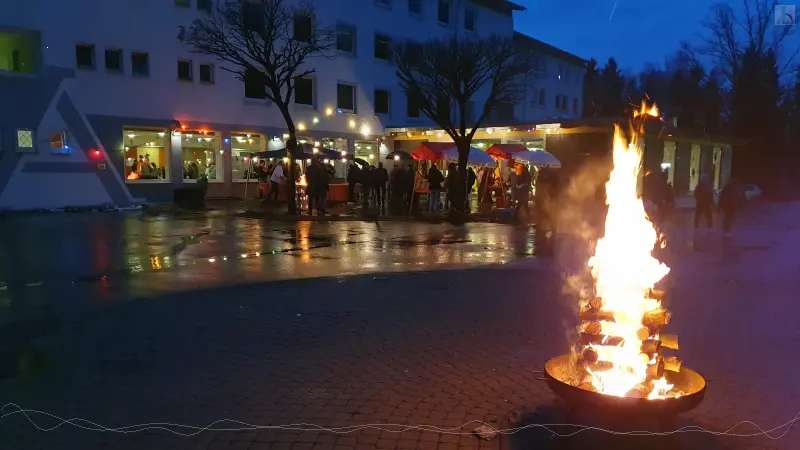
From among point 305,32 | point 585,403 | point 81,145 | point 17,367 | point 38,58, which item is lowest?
point 17,367

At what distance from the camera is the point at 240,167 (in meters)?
30.2

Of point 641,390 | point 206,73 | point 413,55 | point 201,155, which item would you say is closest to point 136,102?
point 206,73

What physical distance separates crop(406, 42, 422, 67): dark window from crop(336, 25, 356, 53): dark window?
10.3 ft

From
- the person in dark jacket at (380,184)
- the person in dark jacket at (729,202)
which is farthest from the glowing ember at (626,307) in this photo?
the person in dark jacket at (380,184)

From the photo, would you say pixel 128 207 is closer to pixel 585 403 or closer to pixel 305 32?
pixel 305 32

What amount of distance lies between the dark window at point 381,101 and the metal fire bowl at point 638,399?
32.7 m

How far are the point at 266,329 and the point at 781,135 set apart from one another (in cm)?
4653

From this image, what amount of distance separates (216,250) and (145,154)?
1584 cm

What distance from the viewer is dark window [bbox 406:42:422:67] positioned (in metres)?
26.5

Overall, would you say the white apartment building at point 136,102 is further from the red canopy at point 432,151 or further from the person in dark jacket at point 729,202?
the person in dark jacket at point 729,202

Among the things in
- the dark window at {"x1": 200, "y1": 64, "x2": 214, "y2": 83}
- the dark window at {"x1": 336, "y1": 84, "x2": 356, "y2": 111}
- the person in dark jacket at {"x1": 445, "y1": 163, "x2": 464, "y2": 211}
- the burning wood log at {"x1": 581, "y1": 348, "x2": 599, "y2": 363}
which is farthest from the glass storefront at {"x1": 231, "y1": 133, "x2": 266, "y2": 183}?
the burning wood log at {"x1": 581, "y1": 348, "x2": 599, "y2": 363}

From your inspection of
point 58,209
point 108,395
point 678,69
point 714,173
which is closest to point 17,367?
point 108,395

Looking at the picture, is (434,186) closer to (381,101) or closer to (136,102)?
(136,102)

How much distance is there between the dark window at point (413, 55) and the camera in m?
26.5
